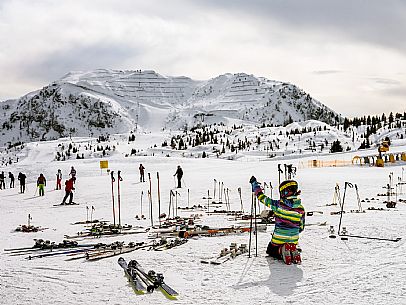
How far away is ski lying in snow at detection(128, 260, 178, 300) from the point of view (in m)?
7.89

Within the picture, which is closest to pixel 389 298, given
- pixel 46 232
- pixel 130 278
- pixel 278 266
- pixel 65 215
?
pixel 278 266

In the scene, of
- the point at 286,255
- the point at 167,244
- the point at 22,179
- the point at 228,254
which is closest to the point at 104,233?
the point at 167,244

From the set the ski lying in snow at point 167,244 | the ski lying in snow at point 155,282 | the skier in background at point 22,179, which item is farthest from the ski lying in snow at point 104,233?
the skier in background at point 22,179

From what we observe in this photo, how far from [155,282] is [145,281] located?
1.37 feet

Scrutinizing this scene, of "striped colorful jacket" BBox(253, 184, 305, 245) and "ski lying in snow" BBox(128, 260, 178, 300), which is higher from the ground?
"striped colorful jacket" BBox(253, 184, 305, 245)

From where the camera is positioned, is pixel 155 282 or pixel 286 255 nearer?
pixel 155 282

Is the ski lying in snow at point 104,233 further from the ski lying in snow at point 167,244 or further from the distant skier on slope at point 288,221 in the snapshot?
the distant skier on slope at point 288,221

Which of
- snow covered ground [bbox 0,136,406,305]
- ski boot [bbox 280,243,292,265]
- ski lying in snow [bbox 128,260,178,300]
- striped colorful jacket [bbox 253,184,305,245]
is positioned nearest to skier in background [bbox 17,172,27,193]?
snow covered ground [bbox 0,136,406,305]

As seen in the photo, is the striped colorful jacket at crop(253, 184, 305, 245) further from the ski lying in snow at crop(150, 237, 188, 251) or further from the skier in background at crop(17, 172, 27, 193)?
the skier in background at crop(17, 172, 27, 193)

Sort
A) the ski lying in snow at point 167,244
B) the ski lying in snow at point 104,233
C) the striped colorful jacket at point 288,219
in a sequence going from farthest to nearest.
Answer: the ski lying in snow at point 104,233 < the ski lying in snow at point 167,244 < the striped colorful jacket at point 288,219

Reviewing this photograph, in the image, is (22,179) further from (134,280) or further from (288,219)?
(288,219)

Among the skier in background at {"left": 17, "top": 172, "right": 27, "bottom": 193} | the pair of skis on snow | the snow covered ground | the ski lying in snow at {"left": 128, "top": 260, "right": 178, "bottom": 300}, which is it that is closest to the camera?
the snow covered ground

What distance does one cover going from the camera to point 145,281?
8.59m

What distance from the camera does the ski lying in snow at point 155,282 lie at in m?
7.89
